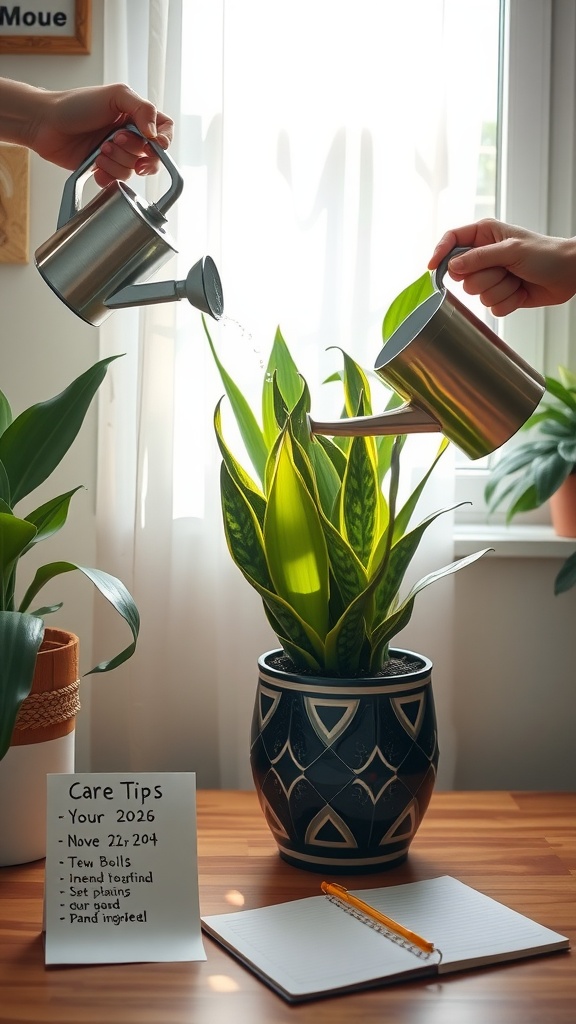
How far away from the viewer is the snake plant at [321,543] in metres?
0.98

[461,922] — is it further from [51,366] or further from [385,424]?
[51,366]

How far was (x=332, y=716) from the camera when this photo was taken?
3.08 feet

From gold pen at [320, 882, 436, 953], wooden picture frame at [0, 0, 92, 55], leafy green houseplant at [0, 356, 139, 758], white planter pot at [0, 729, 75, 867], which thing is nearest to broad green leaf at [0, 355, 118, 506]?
leafy green houseplant at [0, 356, 139, 758]

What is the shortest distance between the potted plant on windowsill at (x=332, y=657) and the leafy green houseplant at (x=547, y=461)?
0.33 m

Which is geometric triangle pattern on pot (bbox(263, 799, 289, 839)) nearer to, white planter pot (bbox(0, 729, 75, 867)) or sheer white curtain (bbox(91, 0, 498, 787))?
white planter pot (bbox(0, 729, 75, 867))

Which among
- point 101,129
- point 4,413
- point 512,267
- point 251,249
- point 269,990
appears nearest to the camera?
point 269,990

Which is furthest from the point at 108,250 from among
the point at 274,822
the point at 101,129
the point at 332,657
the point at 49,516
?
the point at 274,822

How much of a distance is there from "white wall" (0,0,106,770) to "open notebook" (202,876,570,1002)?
59 centimetres

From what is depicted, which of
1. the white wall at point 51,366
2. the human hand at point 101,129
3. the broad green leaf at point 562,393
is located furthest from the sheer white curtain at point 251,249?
the human hand at point 101,129

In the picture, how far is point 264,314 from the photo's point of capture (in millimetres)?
1312

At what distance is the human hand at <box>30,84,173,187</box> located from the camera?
915 mm

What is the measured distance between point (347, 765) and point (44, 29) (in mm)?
1037

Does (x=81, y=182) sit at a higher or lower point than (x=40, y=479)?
higher

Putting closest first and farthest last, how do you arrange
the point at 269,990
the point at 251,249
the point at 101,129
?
the point at 269,990
the point at 101,129
the point at 251,249
